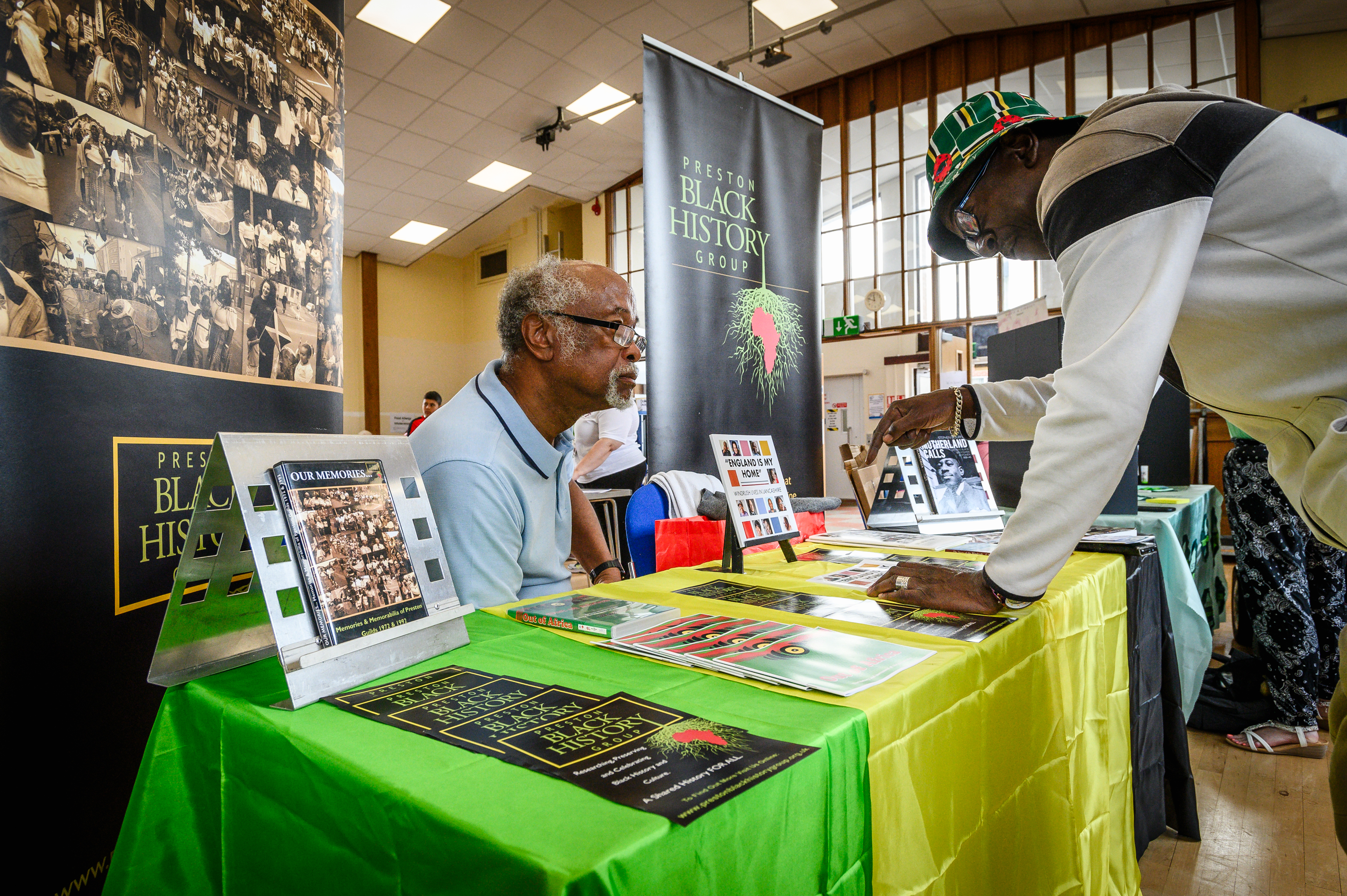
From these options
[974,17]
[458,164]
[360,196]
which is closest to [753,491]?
[974,17]

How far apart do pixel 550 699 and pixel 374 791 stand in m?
0.21

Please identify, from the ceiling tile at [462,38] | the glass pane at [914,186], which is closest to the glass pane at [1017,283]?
the glass pane at [914,186]

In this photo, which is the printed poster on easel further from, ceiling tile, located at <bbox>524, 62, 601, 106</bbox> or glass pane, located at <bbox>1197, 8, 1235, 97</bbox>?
glass pane, located at <bbox>1197, 8, 1235, 97</bbox>

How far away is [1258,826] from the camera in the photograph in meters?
1.92

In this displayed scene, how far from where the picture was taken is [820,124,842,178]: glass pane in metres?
8.62

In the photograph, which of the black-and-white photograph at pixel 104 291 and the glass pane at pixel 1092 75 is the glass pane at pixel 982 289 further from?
the black-and-white photograph at pixel 104 291

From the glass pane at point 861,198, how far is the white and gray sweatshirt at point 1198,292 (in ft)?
27.0

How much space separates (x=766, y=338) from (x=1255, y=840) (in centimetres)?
230

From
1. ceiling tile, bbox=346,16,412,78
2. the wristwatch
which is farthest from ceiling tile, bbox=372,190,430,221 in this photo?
the wristwatch

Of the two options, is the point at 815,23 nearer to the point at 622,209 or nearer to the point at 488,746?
the point at 622,209

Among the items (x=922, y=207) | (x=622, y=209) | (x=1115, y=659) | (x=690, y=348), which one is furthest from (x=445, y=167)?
(x=1115, y=659)

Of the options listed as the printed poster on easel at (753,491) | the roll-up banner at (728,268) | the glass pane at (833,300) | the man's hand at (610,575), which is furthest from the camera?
the glass pane at (833,300)

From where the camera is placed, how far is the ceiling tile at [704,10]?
242 inches

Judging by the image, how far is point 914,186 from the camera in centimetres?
845
